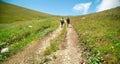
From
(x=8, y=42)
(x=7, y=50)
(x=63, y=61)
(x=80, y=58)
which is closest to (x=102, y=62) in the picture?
(x=80, y=58)

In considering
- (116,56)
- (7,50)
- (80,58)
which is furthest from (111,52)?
(7,50)

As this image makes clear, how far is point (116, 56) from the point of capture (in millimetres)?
12156

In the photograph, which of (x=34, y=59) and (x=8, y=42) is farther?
(x=8, y=42)

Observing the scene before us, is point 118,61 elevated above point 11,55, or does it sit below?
above

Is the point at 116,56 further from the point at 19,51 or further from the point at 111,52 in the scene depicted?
the point at 19,51

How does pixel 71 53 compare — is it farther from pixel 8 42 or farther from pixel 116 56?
pixel 8 42

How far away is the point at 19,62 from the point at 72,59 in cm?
540

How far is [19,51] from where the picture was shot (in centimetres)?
2039

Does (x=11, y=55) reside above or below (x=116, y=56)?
below

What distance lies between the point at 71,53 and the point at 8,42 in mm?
13335

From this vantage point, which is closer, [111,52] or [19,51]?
Result: [111,52]

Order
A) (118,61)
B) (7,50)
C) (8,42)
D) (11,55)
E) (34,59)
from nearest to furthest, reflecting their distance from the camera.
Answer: (118,61), (34,59), (11,55), (7,50), (8,42)

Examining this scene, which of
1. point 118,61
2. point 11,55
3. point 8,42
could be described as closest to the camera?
point 118,61

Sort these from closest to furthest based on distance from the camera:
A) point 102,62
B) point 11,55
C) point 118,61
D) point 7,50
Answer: point 118,61 < point 102,62 < point 11,55 < point 7,50
